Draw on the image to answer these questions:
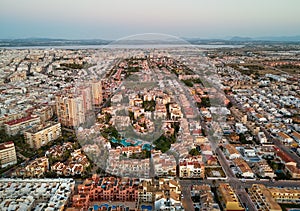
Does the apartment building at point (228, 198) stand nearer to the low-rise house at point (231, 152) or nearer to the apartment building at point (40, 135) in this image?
the low-rise house at point (231, 152)

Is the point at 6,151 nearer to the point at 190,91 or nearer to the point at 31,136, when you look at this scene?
the point at 31,136

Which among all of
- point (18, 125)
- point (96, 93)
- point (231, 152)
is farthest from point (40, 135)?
point (231, 152)

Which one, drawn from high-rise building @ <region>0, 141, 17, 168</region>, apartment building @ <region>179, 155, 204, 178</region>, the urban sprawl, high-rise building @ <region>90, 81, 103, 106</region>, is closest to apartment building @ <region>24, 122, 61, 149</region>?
the urban sprawl

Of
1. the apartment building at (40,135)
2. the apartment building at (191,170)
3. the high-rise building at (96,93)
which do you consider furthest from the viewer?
the high-rise building at (96,93)

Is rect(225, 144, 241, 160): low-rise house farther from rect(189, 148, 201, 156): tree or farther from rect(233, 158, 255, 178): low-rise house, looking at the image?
rect(189, 148, 201, 156): tree

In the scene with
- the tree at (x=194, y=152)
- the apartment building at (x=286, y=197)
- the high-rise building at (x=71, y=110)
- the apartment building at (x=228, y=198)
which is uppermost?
the high-rise building at (x=71, y=110)

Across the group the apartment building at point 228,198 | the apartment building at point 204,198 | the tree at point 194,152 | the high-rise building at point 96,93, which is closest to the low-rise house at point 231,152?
the tree at point 194,152

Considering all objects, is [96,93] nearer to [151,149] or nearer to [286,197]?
[151,149]
